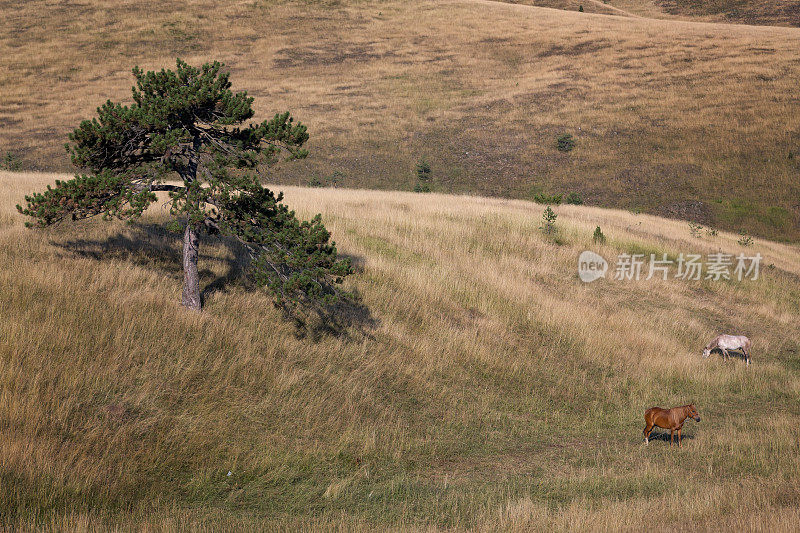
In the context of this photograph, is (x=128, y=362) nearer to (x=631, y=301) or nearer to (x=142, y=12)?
(x=631, y=301)

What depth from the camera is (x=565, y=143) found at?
49.6m

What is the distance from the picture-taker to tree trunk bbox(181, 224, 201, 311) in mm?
10172

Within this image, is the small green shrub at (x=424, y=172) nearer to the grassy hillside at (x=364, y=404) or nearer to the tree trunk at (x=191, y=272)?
the grassy hillside at (x=364, y=404)

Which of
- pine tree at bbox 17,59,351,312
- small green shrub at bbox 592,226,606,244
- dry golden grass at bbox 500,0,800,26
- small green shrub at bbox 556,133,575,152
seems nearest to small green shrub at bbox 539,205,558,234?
small green shrub at bbox 592,226,606,244

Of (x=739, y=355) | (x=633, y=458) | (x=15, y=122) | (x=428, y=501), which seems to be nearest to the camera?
(x=428, y=501)

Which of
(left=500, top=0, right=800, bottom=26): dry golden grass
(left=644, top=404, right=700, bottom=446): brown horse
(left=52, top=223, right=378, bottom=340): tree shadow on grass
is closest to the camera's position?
(left=644, top=404, right=700, bottom=446): brown horse

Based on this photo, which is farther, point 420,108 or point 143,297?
point 420,108

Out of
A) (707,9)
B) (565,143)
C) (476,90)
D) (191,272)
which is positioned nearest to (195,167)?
(191,272)

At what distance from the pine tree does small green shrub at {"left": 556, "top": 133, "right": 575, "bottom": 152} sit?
142 ft

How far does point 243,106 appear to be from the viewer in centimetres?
939

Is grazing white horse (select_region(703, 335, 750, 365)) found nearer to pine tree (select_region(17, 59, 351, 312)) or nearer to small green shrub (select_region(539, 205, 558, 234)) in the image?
small green shrub (select_region(539, 205, 558, 234))

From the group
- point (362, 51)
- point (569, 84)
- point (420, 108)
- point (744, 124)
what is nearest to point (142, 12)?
point (362, 51)

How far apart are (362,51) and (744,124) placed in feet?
146

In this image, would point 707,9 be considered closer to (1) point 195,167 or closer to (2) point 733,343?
(2) point 733,343
